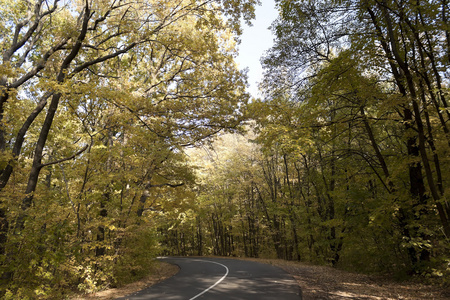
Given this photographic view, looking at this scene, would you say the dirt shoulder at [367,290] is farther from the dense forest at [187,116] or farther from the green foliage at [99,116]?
the green foliage at [99,116]

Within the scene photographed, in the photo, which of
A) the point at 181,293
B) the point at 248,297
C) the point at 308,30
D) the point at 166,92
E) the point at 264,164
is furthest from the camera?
the point at 264,164

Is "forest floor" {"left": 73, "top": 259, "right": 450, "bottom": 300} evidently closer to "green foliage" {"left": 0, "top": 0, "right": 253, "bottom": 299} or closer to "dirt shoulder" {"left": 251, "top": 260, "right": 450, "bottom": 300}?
"dirt shoulder" {"left": 251, "top": 260, "right": 450, "bottom": 300}

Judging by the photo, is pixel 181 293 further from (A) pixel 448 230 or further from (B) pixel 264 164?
(B) pixel 264 164

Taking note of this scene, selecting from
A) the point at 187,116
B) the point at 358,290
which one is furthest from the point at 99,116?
the point at 358,290

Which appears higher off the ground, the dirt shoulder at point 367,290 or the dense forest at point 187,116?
the dense forest at point 187,116

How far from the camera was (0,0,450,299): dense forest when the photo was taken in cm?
690

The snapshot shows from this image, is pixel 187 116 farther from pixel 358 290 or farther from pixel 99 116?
pixel 358 290

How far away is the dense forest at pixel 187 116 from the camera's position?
690 cm

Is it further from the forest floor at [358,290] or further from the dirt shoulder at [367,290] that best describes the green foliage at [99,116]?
the dirt shoulder at [367,290]

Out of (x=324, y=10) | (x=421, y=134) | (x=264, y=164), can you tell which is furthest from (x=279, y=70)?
(x=264, y=164)

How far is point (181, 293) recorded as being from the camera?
28.2 feet

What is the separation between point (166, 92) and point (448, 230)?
10926mm

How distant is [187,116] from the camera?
11422 millimetres

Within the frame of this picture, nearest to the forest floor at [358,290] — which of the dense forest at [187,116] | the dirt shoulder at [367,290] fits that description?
the dirt shoulder at [367,290]
